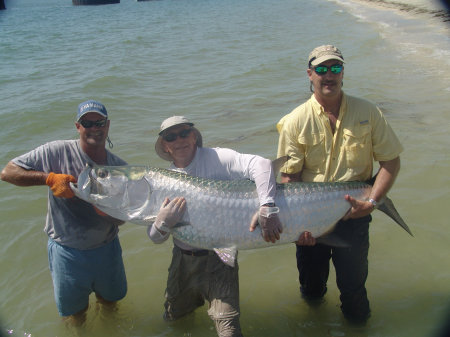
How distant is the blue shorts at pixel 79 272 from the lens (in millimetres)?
A: 3578

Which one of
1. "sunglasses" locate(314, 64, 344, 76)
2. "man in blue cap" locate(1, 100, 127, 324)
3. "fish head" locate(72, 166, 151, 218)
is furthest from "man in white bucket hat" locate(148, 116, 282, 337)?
"sunglasses" locate(314, 64, 344, 76)

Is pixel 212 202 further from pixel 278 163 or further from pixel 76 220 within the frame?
pixel 76 220

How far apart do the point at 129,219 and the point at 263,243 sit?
3.56 feet

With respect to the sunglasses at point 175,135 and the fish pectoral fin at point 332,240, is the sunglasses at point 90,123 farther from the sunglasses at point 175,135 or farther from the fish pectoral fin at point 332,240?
the fish pectoral fin at point 332,240

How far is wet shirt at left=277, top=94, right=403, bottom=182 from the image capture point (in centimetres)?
326

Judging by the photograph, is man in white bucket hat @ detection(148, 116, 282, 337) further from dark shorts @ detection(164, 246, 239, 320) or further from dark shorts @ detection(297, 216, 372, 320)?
dark shorts @ detection(297, 216, 372, 320)

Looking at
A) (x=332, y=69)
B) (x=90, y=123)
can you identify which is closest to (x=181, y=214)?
(x=90, y=123)

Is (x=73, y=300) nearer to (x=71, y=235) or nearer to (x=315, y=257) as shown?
(x=71, y=235)

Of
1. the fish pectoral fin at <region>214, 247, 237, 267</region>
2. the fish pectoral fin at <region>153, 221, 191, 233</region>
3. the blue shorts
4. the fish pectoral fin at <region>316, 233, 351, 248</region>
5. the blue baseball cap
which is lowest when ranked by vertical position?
the blue shorts

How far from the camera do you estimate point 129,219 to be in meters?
3.22

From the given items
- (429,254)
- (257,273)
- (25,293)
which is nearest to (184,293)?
(257,273)

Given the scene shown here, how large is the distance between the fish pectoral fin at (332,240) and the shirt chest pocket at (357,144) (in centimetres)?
64

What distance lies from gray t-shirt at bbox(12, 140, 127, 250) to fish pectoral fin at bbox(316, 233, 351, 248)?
6.44 ft

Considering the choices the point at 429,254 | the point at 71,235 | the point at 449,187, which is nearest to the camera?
the point at 71,235
